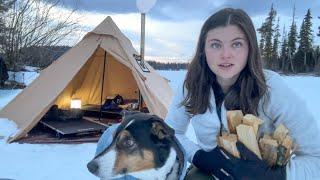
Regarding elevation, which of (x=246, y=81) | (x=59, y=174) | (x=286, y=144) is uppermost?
(x=246, y=81)

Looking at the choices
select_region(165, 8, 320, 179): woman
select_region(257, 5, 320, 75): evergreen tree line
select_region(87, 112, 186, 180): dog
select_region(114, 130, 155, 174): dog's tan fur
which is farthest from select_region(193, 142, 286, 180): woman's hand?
select_region(257, 5, 320, 75): evergreen tree line

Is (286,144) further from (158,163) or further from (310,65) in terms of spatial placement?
(310,65)

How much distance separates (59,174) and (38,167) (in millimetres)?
350

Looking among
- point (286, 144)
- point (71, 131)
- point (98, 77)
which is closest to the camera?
point (286, 144)

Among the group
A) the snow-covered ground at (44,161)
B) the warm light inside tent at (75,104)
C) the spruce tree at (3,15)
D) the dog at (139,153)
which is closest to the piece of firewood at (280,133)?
the dog at (139,153)

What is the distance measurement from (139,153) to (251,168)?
1.92 ft

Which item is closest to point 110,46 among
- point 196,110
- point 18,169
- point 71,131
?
point 71,131

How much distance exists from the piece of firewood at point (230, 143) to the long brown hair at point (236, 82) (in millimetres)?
236

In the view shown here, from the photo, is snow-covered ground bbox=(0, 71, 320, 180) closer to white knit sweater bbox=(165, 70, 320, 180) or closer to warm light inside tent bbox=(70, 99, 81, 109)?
warm light inside tent bbox=(70, 99, 81, 109)

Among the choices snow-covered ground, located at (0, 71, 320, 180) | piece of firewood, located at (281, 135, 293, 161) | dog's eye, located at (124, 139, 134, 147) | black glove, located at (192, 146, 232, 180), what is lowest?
snow-covered ground, located at (0, 71, 320, 180)

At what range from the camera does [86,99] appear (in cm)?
801

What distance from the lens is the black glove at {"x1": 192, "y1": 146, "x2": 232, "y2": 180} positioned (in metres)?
2.22

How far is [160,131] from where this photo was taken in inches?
89.6

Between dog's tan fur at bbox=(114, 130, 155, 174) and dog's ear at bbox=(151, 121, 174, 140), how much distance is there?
10 cm
